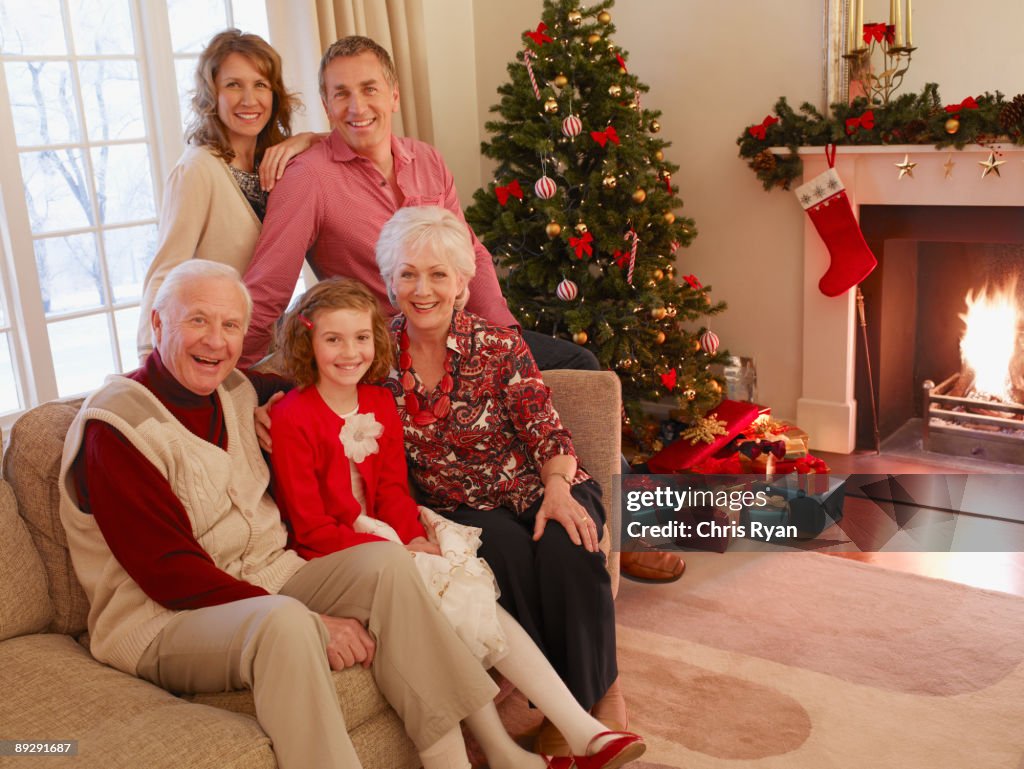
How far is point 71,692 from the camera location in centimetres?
177

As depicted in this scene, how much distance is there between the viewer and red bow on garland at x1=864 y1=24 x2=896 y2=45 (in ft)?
11.7

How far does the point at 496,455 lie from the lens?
238 cm

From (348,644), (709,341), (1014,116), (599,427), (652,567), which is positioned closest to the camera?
(348,644)

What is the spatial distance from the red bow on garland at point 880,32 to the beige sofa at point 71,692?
114 inches

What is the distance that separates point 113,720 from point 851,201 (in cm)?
321

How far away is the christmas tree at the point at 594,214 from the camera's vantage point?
143 inches

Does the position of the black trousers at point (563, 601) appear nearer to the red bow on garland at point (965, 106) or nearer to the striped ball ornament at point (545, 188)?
the striped ball ornament at point (545, 188)

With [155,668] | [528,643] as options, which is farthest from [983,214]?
[155,668]

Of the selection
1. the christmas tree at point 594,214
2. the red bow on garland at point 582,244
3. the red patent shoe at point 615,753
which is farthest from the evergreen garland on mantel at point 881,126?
the red patent shoe at point 615,753

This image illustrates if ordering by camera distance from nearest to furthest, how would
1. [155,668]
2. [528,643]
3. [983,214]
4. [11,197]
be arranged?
[155,668]
[528,643]
[11,197]
[983,214]

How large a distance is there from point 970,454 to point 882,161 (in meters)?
1.21

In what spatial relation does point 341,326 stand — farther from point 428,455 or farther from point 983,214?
point 983,214

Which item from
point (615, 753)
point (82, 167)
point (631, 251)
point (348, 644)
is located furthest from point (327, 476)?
point (82, 167)

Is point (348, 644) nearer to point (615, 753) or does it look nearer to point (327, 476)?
point (327, 476)
